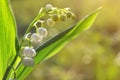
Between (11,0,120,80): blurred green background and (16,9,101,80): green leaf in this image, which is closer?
(16,9,101,80): green leaf

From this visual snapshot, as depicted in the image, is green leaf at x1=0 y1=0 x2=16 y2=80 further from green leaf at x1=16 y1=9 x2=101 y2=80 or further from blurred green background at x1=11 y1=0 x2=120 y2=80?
blurred green background at x1=11 y1=0 x2=120 y2=80

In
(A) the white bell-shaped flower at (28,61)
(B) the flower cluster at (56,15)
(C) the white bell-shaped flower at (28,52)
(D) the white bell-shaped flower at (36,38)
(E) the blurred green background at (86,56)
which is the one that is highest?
(B) the flower cluster at (56,15)

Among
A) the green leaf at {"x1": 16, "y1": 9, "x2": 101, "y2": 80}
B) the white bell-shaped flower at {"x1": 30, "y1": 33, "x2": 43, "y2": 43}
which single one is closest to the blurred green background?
the green leaf at {"x1": 16, "y1": 9, "x2": 101, "y2": 80}

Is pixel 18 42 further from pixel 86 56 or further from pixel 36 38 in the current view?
pixel 86 56

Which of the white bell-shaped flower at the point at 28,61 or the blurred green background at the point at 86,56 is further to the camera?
the blurred green background at the point at 86,56

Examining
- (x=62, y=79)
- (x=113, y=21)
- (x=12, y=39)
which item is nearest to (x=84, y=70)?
(x=62, y=79)

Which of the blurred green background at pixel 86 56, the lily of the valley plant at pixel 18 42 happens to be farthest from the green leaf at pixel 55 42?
the blurred green background at pixel 86 56

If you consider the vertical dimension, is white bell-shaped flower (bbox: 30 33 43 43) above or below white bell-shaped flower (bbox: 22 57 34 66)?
above

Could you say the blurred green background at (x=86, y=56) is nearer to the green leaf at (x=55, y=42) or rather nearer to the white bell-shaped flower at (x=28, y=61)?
the green leaf at (x=55, y=42)

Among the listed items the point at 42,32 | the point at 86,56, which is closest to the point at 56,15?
the point at 42,32
